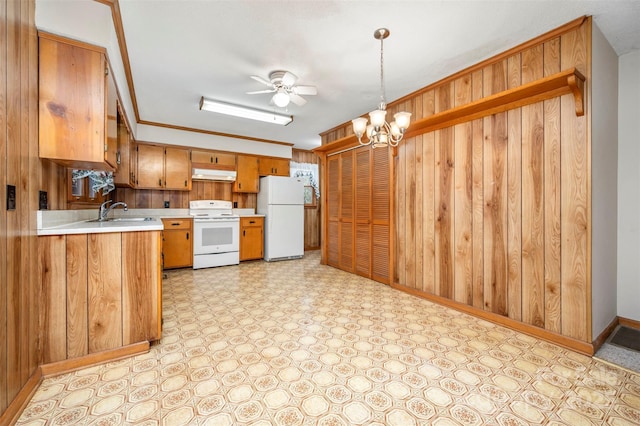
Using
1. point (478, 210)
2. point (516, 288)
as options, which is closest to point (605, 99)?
point (478, 210)

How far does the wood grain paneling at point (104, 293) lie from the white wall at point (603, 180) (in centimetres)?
350

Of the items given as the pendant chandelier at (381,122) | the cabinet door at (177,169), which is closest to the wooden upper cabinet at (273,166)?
the cabinet door at (177,169)

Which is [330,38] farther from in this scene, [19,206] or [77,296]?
[77,296]

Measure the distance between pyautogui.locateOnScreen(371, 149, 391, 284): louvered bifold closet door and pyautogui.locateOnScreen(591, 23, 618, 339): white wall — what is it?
2.04 metres

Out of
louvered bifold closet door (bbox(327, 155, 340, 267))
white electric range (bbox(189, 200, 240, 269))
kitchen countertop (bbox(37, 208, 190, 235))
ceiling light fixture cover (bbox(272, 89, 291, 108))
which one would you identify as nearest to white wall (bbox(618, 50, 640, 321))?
ceiling light fixture cover (bbox(272, 89, 291, 108))

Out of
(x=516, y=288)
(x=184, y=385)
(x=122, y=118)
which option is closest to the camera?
(x=184, y=385)

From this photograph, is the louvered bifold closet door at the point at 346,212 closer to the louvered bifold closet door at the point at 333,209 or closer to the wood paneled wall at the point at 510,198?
the louvered bifold closet door at the point at 333,209

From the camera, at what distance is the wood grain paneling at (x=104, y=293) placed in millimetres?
1915

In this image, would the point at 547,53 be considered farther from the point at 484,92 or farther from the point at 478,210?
the point at 478,210

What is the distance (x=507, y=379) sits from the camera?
1.76m

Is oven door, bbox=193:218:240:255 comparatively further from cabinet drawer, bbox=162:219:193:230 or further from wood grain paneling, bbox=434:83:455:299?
wood grain paneling, bbox=434:83:455:299

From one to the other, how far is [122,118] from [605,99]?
4.51 metres

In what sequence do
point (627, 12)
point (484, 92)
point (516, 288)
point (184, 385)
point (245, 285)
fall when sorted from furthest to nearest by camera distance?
point (245, 285) → point (484, 92) → point (516, 288) → point (627, 12) → point (184, 385)

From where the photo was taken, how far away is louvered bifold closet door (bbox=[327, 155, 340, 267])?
16.0ft
